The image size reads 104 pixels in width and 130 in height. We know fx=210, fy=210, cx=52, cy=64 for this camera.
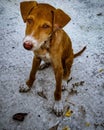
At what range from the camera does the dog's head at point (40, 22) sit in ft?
8.64

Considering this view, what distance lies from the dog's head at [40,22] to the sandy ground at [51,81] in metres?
1.31

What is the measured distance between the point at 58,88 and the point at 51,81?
23.2 inches

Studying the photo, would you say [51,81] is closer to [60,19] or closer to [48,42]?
[48,42]

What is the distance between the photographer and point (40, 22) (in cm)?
268

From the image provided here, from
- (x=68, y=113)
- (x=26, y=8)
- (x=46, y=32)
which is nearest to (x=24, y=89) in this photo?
(x=68, y=113)

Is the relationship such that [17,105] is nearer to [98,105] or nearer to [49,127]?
[49,127]

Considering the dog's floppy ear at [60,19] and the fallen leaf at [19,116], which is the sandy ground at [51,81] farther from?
the dog's floppy ear at [60,19]

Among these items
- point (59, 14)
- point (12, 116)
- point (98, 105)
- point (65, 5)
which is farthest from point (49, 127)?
point (65, 5)

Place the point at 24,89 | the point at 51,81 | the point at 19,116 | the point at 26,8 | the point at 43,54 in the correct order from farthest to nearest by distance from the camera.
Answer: the point at 51,81 → the point at 24,89 → the point at 19,116 → the point at 43,54 → the point at 26,8

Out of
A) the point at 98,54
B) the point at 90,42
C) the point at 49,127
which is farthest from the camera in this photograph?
the point at 90,42

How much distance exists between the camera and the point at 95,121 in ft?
11.3

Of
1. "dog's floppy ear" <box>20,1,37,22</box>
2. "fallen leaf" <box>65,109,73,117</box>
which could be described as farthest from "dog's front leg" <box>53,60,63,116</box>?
"dog's floppy ear" <box>20,1,37,22</box>

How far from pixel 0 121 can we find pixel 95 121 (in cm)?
153

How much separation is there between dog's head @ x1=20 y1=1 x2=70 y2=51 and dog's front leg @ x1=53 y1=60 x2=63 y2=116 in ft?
1.93
